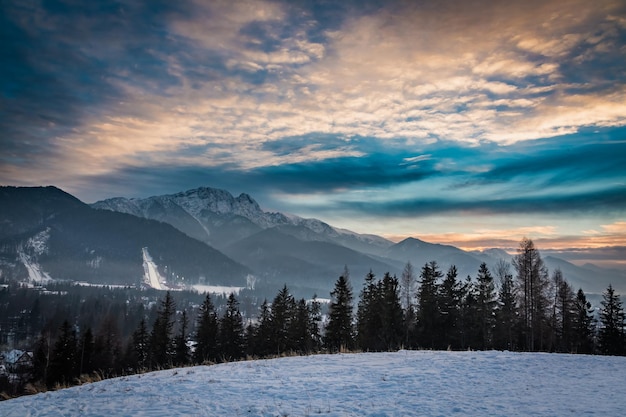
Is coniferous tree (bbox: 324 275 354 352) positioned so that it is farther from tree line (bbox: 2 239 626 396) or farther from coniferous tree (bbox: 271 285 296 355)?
coniferous tree (bbox: 271 285 296 355)

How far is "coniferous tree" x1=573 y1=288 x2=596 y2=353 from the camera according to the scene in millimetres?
42656

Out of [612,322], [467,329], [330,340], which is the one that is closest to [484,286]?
[467,329]

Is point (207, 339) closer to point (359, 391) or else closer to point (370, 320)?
point (370, 320)

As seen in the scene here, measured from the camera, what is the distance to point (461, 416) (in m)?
9.85

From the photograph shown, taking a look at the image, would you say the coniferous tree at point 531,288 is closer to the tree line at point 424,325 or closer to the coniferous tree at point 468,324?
the tree line at point 424,325

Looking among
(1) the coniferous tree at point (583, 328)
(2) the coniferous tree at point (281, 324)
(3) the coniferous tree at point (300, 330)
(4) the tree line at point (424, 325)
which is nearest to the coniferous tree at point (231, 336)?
(4) the tree line at point (424, 325)

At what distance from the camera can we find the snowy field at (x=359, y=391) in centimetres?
1053

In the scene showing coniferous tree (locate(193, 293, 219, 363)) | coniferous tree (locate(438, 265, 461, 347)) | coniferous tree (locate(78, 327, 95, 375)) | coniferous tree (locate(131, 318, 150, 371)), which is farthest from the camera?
coniferous tree (locate(131, 318, 150, 371))

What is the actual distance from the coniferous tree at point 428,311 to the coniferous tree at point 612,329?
61.9 feet

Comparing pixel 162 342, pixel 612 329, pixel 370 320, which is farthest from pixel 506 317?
pixel 162 342

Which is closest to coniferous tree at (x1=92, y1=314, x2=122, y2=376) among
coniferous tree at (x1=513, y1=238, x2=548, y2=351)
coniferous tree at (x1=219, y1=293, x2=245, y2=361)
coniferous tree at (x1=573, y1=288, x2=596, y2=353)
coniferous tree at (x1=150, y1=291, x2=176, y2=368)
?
coniferous tree at (x1=150, y1=291, x2=176, y2=368)

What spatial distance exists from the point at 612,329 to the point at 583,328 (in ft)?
9.11

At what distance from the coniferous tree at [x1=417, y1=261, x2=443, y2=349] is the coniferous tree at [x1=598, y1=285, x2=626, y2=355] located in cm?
1886

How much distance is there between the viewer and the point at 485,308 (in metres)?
40.8
